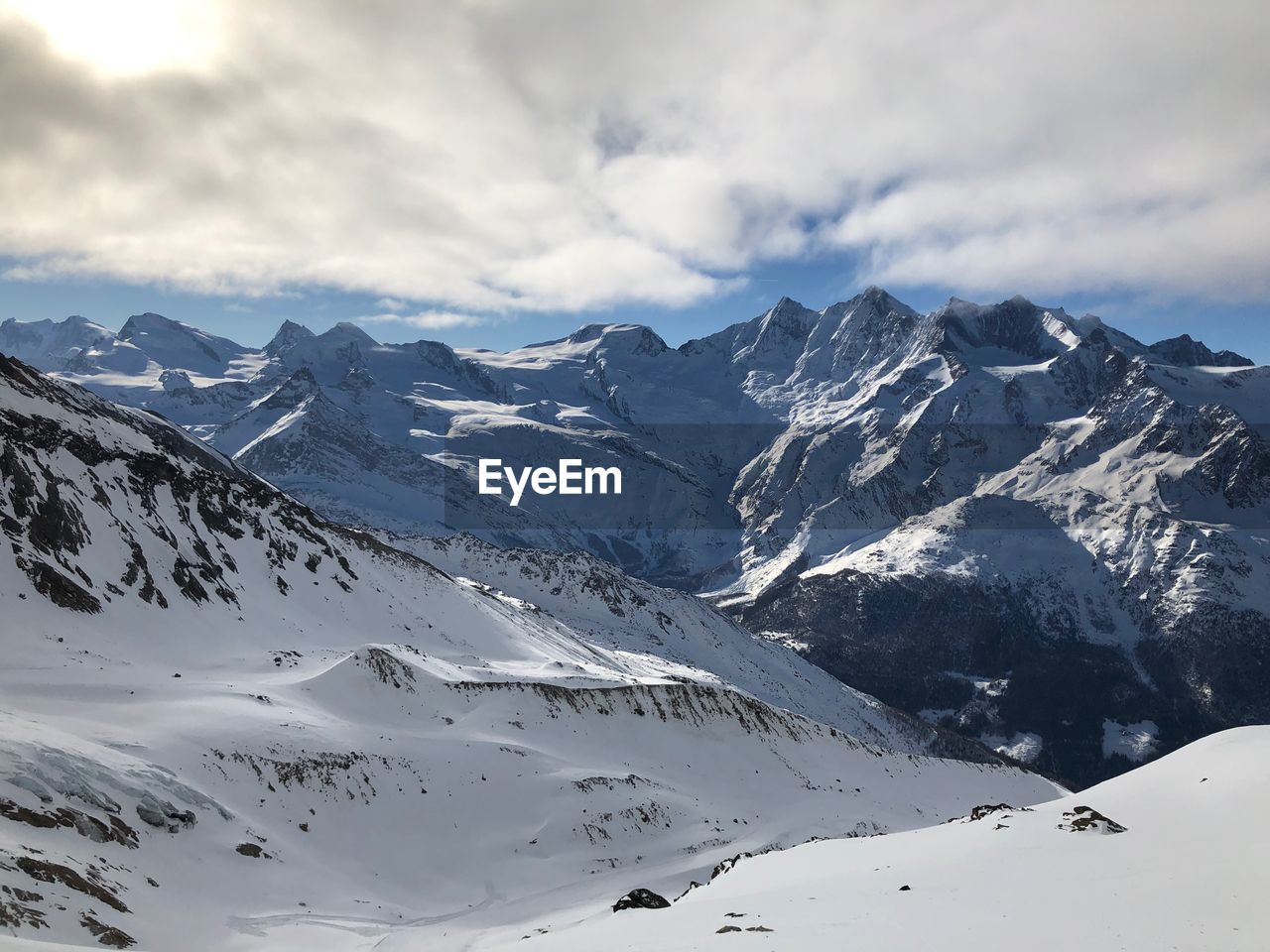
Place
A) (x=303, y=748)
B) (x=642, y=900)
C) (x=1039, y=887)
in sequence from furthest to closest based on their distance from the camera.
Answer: (x=303, y=748), (x=642, y=900), (x=1039, y=887)

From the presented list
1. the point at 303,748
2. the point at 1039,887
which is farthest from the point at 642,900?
the point at 303,748

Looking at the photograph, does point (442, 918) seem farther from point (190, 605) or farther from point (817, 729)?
point (817, 729)

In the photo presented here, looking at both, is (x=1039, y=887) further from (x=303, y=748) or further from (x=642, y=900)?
(x=303, y=748)

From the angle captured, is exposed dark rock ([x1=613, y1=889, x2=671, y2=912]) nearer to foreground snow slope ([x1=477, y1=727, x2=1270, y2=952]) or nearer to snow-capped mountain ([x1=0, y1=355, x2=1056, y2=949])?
foreground snow slope ([x1=477, y1=727, x2=1270, y2=952])

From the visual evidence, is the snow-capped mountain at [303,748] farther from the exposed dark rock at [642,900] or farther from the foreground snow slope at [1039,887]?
the foreground snow slope at [1039,887]

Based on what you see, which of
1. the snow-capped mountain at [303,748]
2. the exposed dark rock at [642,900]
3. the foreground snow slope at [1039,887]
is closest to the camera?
the foreground snow slope at [1039,887]

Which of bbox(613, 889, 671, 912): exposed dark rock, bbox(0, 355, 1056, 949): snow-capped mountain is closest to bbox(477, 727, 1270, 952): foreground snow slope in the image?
bbox(613, 889, 671, 912): exposed dark rock

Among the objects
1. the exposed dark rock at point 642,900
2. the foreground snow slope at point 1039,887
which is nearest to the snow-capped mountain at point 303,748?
the exposed dark rock at point 642,900
